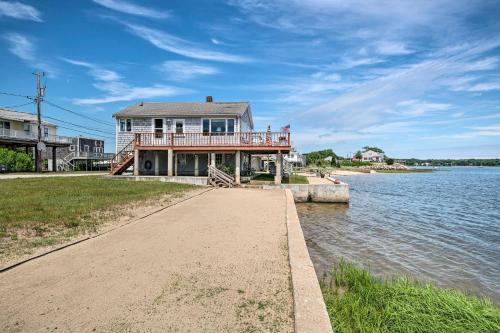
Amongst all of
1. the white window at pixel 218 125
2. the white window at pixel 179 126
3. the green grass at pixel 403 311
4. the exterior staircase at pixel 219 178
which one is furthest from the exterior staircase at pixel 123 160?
the green grass at pixel 403 311

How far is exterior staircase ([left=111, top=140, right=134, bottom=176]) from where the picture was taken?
2464 centimetres

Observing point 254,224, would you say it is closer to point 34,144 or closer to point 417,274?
point 417,274

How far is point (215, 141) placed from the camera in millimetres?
24016

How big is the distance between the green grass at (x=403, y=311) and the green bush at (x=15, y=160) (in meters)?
37.0

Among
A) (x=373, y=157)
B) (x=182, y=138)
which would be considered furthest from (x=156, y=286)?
(x=373, y=157)

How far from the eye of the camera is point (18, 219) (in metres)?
8.54

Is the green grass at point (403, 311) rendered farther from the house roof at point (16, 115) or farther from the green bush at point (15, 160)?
the house roof at point (16, 115)

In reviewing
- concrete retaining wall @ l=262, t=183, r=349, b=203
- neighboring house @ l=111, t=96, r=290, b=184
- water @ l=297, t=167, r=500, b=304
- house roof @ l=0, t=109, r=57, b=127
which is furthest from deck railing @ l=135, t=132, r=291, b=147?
house roof @ l=0, t=109, r=57, b=127

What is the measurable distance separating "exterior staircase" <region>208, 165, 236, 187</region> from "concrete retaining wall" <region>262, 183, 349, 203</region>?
2601 mm

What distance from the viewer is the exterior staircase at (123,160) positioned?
2464 cm

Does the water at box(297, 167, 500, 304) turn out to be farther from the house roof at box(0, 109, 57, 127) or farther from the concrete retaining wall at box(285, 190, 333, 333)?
the house roof at box(0, 109, 57, 127)

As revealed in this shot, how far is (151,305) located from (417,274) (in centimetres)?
650

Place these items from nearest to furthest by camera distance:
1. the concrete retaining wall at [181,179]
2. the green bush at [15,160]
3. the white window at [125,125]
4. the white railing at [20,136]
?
the concrete retaining wall at [181,179]
the white window at [125,125]
the green bush at [15,160]
the white railing at [20,136]

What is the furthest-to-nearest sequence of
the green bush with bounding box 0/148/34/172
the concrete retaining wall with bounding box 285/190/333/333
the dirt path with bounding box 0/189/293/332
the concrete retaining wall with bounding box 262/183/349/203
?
the green bush with bounding box 0/148/34/172, the concrete retaining wall with bounding box 262/183/349/203, the dirt path with bounding box 0/189/293/332, the concrete retaining wall with bounding box 285/190/333/333
